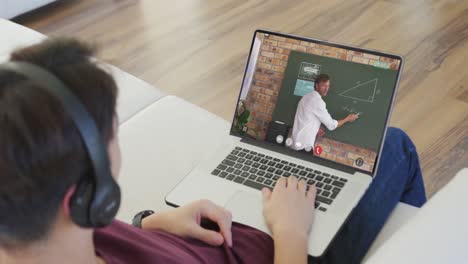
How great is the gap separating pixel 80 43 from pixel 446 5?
261cm

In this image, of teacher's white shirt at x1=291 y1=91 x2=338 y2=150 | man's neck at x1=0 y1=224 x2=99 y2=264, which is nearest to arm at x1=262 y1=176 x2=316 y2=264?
teacher's white shirt at x1=291 y1=91 x2=338 y2=150

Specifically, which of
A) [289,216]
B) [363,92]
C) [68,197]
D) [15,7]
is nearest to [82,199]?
[68,197]

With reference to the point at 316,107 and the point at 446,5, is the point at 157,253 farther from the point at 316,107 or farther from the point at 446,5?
the point at 446,5

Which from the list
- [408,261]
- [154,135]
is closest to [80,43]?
[408,261]

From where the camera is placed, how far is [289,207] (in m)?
1.08

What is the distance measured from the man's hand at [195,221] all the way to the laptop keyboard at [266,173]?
0.16m

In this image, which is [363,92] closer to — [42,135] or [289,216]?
[289,216]

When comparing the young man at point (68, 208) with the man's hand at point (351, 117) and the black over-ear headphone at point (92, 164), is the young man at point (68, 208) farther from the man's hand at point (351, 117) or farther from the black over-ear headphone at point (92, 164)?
the man's hand at point (351, 117)

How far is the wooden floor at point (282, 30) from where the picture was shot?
7.14ft

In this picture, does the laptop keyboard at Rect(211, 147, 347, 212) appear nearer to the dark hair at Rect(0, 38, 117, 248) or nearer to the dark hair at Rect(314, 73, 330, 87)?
the dark hair at Rect(314, 73, 330, 87)

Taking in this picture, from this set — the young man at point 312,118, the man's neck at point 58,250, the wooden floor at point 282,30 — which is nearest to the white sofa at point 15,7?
the wooden floor at point 282,30

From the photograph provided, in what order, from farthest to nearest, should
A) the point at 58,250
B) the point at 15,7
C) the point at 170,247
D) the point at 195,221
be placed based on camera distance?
the point at 15,7 < the point at 195,221 < the point at 170,247 < the point at 58,250

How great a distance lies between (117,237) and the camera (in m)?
0.90

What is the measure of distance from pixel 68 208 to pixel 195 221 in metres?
0.42
